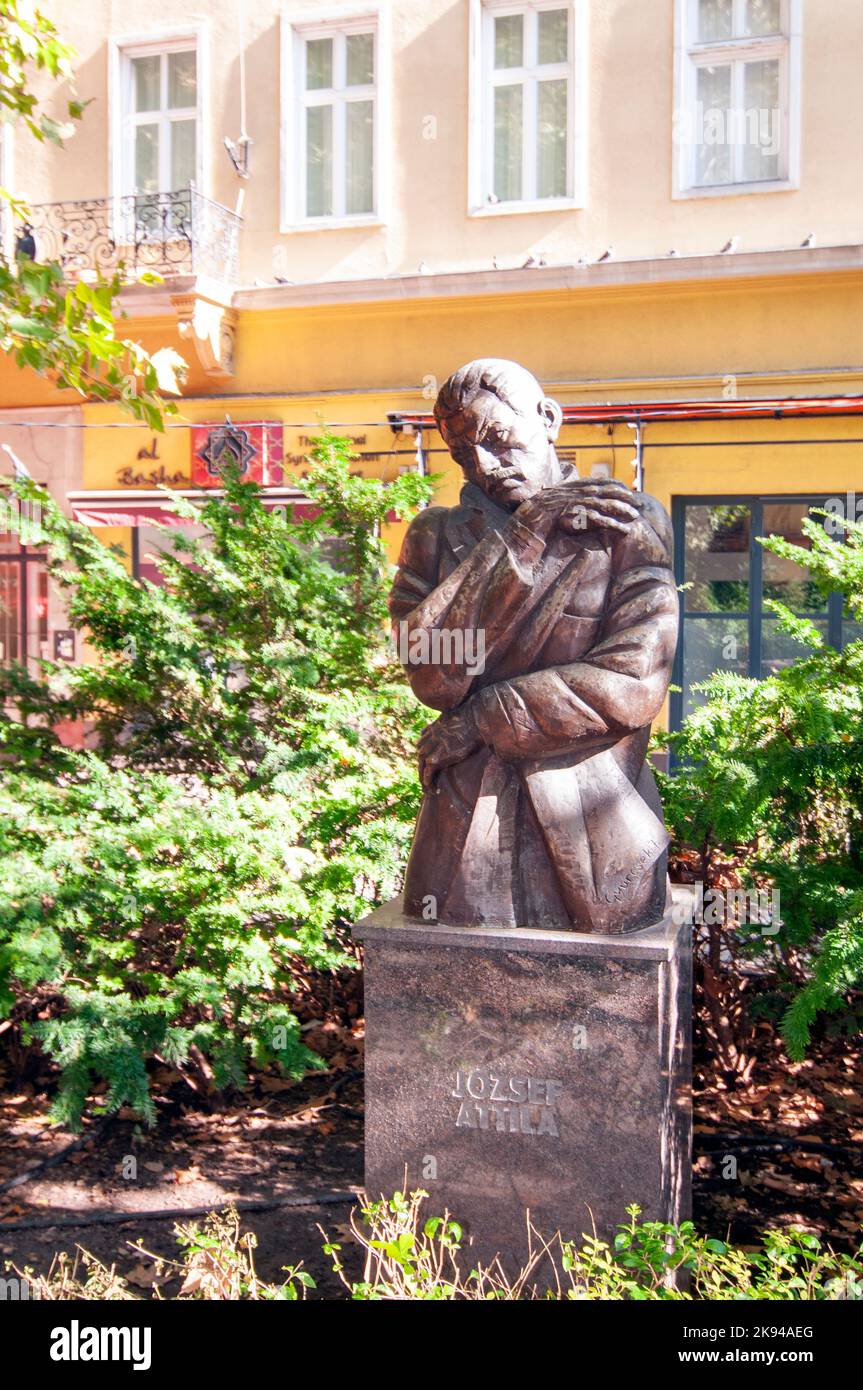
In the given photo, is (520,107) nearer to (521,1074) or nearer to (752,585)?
(752,585)

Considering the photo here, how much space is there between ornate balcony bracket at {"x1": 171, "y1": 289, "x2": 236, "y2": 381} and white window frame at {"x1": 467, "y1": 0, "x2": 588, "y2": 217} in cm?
274

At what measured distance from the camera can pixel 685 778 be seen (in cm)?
508

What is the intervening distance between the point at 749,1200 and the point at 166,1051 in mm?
2029

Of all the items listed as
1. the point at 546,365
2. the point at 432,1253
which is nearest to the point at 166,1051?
the point at 432,1253

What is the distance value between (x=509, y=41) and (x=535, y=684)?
1132 centimetres

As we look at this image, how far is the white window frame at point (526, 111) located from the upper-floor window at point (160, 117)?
3049 millimetres

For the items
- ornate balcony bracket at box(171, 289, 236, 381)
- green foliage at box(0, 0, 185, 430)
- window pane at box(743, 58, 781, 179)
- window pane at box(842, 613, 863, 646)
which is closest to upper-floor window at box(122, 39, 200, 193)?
ornate balcony bracket at box(171, 289, 236, 381)

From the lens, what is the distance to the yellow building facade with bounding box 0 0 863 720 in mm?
12070

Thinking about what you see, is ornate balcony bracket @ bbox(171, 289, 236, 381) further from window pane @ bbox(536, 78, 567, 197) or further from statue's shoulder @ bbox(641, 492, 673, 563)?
statue's shoulder @ bbox(641, 492, 673, 563)

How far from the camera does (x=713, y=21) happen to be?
1235 centimetres

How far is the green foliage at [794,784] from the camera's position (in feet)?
15.0

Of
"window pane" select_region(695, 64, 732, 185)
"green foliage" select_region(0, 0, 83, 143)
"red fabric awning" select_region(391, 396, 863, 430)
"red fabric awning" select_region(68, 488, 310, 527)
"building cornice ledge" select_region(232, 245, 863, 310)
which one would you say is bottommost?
"red fabric awning" select_region(68, 488, 310, 527)

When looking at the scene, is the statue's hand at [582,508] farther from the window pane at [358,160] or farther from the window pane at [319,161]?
the window pane at [319,161]

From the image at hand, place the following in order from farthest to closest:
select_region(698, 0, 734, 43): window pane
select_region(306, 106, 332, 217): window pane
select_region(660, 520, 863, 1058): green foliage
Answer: select_region(306, 106, 332, 217): window pane < select_region(698, 0, 734, 43): window pane < select_region(660, 520, 863, 1058): green foliage
